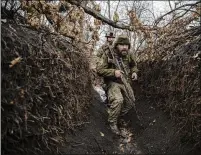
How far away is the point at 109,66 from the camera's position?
8.20 meters

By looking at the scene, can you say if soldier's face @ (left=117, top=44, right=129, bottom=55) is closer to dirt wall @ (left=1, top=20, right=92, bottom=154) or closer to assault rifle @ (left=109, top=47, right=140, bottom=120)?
assault rifle @ (left=109, top=47, right=140, bottom=120)

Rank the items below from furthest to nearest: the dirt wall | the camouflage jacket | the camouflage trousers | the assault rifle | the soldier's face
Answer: the soldier's face → the assault rifle → the camouflage jacket → the camouflage trousers → the dirt wall

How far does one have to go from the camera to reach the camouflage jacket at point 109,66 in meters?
7.92

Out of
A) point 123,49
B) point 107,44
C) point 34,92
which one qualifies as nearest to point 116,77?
point 123,49

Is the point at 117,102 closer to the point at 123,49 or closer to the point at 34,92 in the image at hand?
the point at 123,49

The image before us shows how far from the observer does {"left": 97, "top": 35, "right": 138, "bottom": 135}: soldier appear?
25.4 feet

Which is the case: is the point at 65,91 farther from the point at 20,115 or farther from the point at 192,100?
the point at 192,100

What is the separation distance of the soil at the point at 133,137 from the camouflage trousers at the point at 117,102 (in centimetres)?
28

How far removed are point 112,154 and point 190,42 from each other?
8.47ft

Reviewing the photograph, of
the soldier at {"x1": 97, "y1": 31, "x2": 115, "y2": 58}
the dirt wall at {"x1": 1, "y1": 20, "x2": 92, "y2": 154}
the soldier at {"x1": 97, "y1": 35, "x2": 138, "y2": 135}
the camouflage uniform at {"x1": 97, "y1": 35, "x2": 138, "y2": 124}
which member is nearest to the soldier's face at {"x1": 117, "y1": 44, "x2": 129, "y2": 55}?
the soldier at {"x1": 97, "y1": 35, "x2": 138, "y2": 135}

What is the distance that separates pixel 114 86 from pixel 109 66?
0.45 meters

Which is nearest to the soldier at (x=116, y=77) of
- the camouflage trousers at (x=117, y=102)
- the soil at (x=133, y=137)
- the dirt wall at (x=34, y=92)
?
the camouflage trousers at (x=117, y=102)

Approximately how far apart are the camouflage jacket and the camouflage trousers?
211 mm

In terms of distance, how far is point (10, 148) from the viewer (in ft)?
15.4
